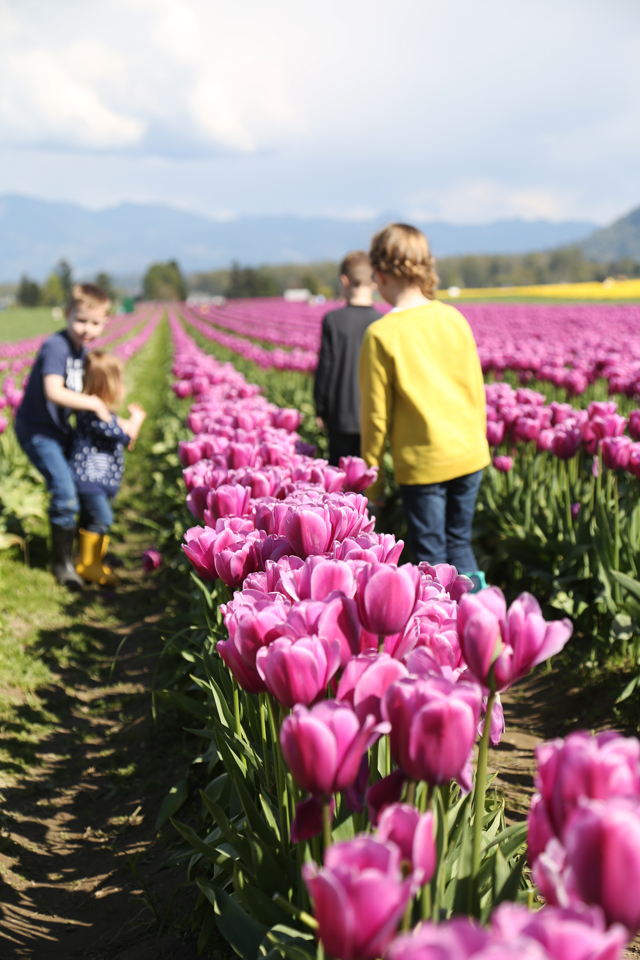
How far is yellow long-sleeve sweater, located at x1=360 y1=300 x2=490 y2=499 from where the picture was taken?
11.1 feet

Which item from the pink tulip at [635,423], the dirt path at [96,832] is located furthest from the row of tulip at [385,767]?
the pink tulip at [635,423]

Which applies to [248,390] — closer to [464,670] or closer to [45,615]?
[45,615]

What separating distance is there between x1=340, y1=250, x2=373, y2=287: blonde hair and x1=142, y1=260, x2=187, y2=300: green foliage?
118448 millimetres

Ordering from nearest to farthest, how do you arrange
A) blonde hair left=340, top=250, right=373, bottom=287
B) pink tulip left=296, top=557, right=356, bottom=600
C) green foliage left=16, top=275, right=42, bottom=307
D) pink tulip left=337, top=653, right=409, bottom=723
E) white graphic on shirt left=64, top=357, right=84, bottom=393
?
pink tulip left=337, top=653, right=409, bottom=723
pink tulip left=296, top=557, right=356, bottom=600
blonde hair left=340, top=250, right=373, bottom=287
white graphic on shirt left=64, top=357, right=84, bottom=393
green foliage left=16, top=275, right=42, bottom=307

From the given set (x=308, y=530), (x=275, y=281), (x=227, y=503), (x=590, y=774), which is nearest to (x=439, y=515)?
(x=227, y=503)

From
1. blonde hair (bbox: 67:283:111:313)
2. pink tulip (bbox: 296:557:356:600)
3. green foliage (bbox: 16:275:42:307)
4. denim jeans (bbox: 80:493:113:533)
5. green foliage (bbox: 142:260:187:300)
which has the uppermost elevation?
green foliage (bbox: 142:260:187:300)

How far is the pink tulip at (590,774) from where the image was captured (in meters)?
0.83

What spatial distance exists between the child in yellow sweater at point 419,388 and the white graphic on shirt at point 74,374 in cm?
266

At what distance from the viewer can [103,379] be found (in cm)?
535

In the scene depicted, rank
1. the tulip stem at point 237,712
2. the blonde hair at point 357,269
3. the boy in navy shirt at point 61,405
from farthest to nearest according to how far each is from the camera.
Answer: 1. the blonde hair at point 357,269
2. the boy in navy shirt at point 61,405
3. the tulip stem at point 237,712

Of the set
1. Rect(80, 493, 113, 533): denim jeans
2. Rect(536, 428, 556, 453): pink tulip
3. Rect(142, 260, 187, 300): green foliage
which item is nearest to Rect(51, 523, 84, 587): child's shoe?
Rect(80, 493, 113, 533): denim jeans

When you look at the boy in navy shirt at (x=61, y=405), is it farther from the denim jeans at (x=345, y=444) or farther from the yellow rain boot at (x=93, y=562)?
the denim jeans at (x=345, y=444)

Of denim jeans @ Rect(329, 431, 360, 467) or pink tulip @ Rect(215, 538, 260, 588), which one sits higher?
pink tulip @ Rect(215, 538, 260, 588)

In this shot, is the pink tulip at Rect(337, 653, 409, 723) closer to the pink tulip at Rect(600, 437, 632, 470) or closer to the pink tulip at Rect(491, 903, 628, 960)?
the pink tulip at Rect(491, 903, 628, 960)
